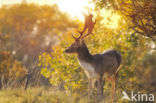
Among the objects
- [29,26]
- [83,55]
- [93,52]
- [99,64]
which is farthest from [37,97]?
[29,26]

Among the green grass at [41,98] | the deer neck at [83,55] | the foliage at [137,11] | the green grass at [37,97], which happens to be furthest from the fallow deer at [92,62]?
the foliage at [137,11]

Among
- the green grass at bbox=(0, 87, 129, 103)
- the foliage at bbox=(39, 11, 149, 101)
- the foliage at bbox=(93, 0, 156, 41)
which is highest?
the foliage at bbox=(93, 0, 156, 41)

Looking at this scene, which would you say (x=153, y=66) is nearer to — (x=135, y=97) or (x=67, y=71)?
(x=135, y=97)

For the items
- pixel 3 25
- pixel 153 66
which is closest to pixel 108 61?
pixel 153 66

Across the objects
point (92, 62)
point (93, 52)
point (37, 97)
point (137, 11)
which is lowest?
point (37, 97)

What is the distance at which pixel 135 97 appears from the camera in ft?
26.3

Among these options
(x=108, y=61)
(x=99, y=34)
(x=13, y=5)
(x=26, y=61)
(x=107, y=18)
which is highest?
(x=13, y=5)

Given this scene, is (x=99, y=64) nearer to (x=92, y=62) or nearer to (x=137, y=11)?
(x=92, y=62)

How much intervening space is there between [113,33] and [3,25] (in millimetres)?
18610

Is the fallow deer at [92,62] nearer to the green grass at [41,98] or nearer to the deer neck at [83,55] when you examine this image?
the deer neck at [83,55]

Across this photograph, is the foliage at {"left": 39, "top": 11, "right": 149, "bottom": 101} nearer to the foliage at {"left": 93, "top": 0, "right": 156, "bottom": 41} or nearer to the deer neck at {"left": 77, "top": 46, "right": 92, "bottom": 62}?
the foliage at {"left": 93, "top": 0, "right": 156, "bottom": 41}

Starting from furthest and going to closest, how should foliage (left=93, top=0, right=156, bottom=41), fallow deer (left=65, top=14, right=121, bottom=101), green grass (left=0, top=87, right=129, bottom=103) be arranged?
foliage (left=93, top=0, right=156, bottom=41), green grass (left=0, top=87, right=129, bottom=103), fallow deer (left=65, top=14, right=121, bottom=101)

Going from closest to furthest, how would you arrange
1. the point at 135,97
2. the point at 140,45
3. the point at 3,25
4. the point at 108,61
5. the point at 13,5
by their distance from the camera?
the point at 108,61
the point at 135,97
the point at 140,45
the point at 3,25
the point at 13,5

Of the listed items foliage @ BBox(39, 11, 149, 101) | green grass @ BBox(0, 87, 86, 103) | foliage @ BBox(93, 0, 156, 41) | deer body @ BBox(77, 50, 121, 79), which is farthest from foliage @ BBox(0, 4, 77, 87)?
deer body @ BBox(77, 50, 121, 79)
